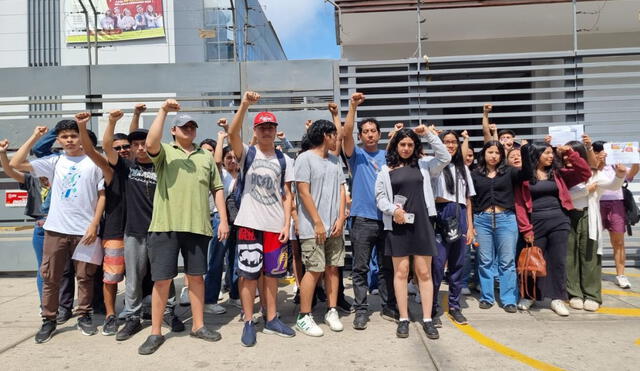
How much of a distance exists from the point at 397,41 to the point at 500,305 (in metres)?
6.96

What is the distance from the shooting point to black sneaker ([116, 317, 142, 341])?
3895 mm

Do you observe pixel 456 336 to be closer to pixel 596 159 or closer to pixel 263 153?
pixel 263 153

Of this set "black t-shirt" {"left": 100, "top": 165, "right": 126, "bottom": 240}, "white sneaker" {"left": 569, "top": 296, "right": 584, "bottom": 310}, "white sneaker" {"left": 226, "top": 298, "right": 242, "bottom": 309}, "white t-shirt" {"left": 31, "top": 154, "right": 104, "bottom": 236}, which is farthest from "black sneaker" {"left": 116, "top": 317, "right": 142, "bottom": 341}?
"white sneaker" {"left": 569, "top": 296, "right": 584, "bottom": 310}

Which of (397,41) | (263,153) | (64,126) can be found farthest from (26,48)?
(263,153)

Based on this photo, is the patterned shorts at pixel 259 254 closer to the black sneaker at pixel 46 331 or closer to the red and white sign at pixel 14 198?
the black sneaker at pixel 46 331

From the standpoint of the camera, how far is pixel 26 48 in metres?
18.2

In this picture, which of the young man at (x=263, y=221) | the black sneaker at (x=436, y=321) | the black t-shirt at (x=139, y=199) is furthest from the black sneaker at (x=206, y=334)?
the black sneaker at (x=436, y=321)

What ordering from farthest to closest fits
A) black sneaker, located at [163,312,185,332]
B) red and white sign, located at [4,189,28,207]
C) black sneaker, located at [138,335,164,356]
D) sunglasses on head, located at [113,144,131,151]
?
red and white sign, located at [4,189,28,207] → sunglasses on head, located at [113,144,131,151] → black sneaker, located at [163,312,185,332] → black sneaker, located at [138,335,164,356]

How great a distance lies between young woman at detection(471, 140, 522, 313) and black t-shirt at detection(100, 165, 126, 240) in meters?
3.61

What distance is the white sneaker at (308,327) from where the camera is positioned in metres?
3.90

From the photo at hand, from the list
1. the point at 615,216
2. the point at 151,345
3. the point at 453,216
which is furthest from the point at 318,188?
the point at 615,216

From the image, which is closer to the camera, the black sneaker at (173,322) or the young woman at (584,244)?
the black sneaker at (173,322)

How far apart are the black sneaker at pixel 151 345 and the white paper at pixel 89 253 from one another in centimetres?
100

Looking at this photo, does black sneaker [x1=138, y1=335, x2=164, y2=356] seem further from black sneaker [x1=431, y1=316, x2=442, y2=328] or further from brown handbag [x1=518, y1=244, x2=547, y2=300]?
brown handbag [x1=518, y1=244, x2=547, y2=300]
